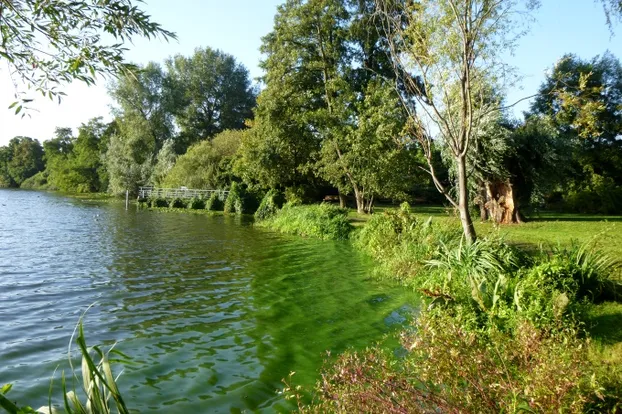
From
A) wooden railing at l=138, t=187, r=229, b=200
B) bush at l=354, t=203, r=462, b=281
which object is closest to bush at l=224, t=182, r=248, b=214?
wooden railing at l=138, t=187, r=229, b=200

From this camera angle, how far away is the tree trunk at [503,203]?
58.4 ft

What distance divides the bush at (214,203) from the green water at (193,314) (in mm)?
19645

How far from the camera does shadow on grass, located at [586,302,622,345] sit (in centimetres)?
614

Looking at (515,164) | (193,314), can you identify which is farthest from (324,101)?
(193,314)

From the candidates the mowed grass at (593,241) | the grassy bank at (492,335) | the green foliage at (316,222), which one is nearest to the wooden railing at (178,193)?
the green foliage at (316,222)

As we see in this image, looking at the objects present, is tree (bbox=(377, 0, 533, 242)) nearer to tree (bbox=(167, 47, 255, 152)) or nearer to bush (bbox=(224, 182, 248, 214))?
bush (bbox=(224, 182, 248, 214))

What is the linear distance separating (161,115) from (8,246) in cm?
4355

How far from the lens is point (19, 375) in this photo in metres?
Result: 6.00

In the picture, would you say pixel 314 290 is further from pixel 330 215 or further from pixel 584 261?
pixel 330 215

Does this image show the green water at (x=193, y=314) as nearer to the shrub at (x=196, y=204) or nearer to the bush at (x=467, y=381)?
the bush at (x=467, y=381)

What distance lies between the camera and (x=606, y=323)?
21.8 ft

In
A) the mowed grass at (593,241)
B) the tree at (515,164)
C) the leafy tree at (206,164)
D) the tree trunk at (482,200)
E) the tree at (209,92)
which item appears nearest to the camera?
the mowed grass at (593,241)

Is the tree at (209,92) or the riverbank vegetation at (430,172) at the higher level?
the tree at (209,92)

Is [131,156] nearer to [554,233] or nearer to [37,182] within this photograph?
[554,233]
